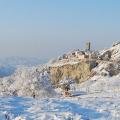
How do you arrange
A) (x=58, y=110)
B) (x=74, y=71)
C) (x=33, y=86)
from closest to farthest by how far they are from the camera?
(x=58, y=110) < (x=33, y=86) < (x=74, y=71)

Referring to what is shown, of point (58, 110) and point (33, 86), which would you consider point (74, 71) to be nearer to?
point (33, 86)

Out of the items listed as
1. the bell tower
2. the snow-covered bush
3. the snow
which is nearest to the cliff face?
the bell tower

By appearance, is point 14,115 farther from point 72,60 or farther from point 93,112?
point 72,60

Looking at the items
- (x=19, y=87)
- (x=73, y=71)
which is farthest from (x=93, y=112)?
(x=73, y=71)

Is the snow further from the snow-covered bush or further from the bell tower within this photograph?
the bell tower

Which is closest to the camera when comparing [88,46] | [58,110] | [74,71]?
[58,110]

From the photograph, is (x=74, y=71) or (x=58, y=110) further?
(x=74, y=71)

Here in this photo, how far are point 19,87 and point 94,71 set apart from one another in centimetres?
2685

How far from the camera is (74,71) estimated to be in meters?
103

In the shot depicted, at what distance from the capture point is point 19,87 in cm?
6738

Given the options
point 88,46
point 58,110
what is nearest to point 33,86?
point 58,110

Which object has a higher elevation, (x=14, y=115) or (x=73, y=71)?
(x=73, y=71)

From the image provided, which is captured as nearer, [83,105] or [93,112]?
[93,112]

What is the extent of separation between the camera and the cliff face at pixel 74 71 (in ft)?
318
